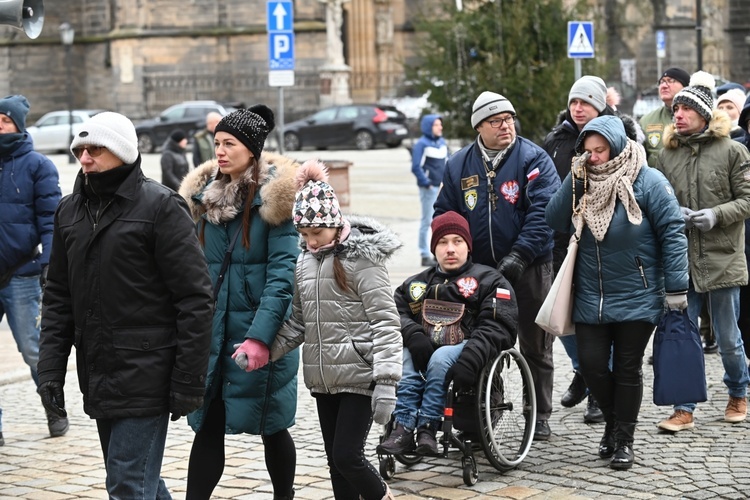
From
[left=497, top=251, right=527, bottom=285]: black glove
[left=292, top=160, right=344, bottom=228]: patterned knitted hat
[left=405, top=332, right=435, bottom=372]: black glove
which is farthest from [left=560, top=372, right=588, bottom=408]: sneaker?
[left=292, top=160, right=344, bottom=228]: patterned knitted hat

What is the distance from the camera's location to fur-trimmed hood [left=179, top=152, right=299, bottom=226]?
19.1 ft

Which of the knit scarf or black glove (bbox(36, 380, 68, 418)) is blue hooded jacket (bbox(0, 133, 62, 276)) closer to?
black glove (bbox(36, 380, 68, 418))

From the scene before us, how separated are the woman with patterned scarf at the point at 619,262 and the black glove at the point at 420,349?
880mm

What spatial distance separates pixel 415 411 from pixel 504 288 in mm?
791

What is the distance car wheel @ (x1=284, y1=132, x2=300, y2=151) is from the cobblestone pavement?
95.2 ft

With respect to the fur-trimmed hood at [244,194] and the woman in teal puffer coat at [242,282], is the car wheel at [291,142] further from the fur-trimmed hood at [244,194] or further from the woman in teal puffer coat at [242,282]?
the woman in teal puffer coat at [242,282]

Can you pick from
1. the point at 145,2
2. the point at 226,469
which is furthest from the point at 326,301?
the point at 145,2

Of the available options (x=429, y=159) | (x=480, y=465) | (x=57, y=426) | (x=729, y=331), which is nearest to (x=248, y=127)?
(x=480, y=465)

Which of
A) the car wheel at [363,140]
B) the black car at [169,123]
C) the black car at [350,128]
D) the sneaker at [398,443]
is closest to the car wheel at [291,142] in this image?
the black car at [350,128]

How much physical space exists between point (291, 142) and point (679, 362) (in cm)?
3153

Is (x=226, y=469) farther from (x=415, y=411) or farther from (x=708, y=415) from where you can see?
(x=708, y=415)

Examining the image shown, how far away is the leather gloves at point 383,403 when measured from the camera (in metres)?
5.55

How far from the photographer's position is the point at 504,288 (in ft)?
22.9

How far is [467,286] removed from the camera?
6980 mm
